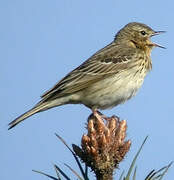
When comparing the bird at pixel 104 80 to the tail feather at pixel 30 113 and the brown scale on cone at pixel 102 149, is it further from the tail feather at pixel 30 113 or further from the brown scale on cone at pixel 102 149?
the brown scale on cone at pixel 102 149

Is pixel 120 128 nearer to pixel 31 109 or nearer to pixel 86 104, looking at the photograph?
pixel 31 109

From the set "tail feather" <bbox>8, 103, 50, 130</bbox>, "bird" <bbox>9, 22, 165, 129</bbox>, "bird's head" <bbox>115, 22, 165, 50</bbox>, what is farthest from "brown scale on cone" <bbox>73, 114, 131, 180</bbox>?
"bird's head" <bbox>115, 22, 165, 50</bbox>

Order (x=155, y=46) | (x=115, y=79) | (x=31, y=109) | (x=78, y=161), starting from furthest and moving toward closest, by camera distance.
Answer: (x=155, y=46)
(x=115, y=79)
(x=31, y=109)
(x=78, y=161)

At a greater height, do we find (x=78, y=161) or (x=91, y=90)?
(x=91, y=90)

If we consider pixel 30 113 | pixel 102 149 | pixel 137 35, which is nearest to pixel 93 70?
Result: pixel 137 35

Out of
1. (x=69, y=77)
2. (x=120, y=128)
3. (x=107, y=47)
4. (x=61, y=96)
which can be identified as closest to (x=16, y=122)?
(x=61, y=96)

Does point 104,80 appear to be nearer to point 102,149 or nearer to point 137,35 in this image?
point 137,35
